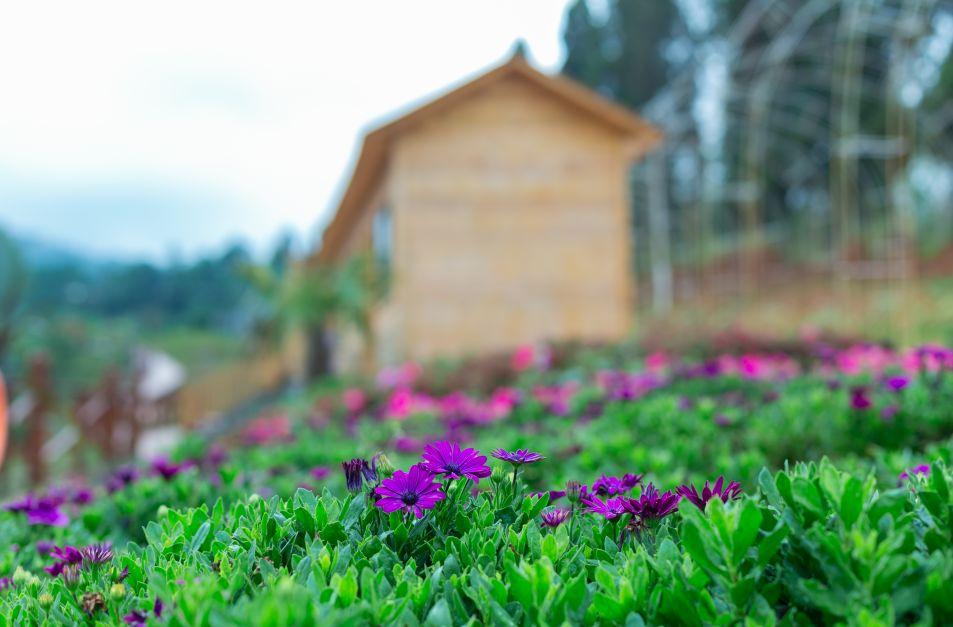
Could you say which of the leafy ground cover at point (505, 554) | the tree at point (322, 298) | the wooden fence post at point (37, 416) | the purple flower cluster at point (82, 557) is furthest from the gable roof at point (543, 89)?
the purple flower cluster at point (82, 557)

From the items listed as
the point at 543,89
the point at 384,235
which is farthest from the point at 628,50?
the point at 543,89

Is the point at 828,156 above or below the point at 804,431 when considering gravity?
above

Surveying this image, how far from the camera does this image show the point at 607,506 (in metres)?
1.53

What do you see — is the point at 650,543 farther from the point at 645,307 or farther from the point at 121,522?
the point at 645,307

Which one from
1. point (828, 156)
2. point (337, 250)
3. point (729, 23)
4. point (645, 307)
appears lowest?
point (645, 307)

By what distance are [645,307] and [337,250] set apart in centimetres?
1097

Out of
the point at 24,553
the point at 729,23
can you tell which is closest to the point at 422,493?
the point at 24,553

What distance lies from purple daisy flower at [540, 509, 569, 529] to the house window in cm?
1055

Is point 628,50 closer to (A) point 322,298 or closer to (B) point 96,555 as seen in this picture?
(A) point 322,298

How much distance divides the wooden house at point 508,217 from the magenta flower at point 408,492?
9937 mm

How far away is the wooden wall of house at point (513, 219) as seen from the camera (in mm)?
11461

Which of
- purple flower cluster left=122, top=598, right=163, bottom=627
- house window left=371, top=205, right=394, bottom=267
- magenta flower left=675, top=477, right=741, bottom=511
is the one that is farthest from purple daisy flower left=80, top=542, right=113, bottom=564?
house window left=371, top=205, right=394, bottom=267

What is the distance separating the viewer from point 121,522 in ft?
8.29

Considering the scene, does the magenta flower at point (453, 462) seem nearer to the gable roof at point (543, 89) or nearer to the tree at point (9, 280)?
the tree at point (9, 280)
